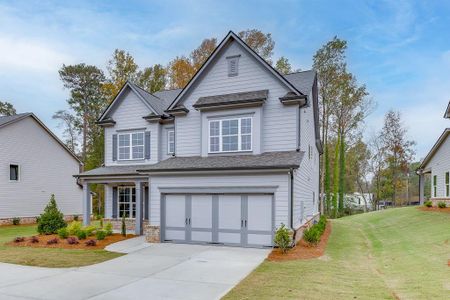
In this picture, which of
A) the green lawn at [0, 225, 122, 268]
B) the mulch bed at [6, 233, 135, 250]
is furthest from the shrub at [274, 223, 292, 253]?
the mulch bed at [6, 233, 135, 250]

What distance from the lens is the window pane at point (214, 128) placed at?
1592 centimetres

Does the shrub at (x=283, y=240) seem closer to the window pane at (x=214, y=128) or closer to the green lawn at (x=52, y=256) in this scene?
the window pane at (x=214, y=128)

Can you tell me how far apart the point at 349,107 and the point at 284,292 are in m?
30.7

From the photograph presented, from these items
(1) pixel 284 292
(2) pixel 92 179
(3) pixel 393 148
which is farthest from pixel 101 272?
(3) pixel 393 148

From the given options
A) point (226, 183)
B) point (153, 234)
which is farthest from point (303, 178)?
point (153, 234)

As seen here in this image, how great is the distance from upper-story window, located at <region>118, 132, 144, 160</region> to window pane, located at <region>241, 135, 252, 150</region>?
24.3ft

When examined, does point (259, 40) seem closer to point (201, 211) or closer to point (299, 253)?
point (201, 211)

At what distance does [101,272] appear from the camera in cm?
991

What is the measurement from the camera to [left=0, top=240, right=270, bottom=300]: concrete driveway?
7711mm

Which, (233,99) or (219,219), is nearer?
(219,219)

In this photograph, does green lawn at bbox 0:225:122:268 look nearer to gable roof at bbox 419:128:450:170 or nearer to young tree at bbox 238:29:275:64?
gable roof at bbox 419:128:450:170

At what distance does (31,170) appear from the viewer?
86.5 feet

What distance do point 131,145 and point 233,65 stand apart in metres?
8.45

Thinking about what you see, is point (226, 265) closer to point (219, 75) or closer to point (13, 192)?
point (219, 75)
